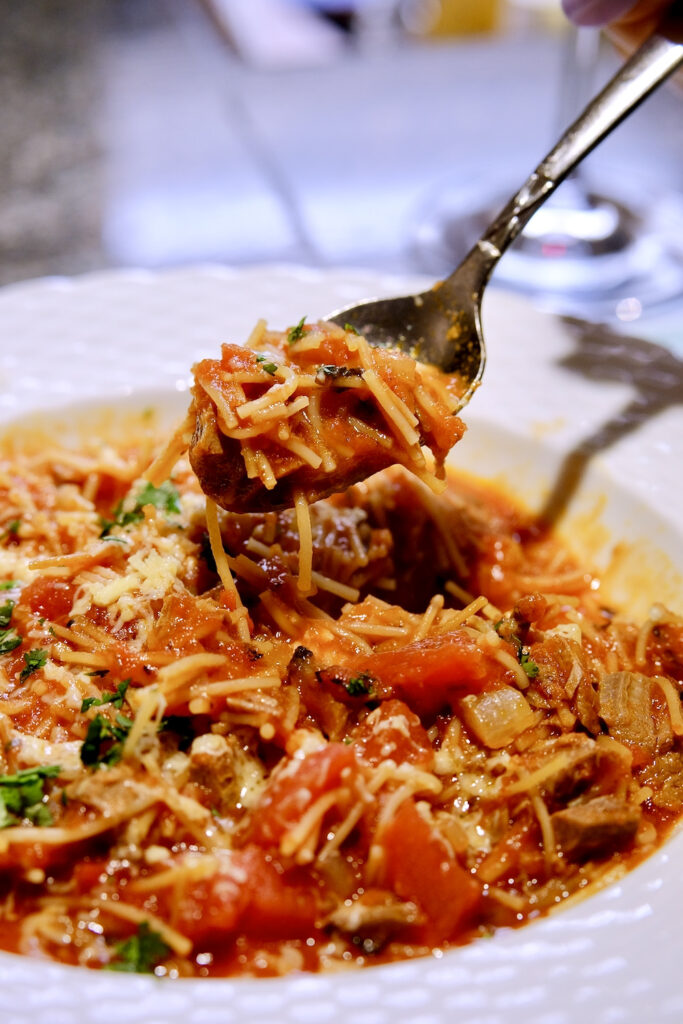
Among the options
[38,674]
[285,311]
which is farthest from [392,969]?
[285,311]

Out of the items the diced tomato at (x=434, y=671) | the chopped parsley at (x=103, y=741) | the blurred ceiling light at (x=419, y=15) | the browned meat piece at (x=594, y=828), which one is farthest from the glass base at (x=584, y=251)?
the blurred ceiling light at (x=419, y=15)

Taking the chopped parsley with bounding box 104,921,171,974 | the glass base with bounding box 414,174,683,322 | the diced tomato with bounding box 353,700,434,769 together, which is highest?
the glass base with bounding box 414,174,683,322

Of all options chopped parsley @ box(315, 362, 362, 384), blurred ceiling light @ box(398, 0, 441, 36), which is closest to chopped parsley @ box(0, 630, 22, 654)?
chopped parsley @ box(315, 362, 362, 384)

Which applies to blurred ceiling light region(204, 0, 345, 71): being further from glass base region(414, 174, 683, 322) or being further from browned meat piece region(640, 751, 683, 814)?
browned meat piece region(640, 751, 683, 814)

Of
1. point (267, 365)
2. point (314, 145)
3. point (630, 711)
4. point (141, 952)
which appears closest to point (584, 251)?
point (314, 145)

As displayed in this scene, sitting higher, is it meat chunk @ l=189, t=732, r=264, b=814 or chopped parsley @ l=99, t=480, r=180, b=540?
chopped parsley @ l=99, t=480, r=180, b=540

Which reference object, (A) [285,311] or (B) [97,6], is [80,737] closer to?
(A) [285,311]

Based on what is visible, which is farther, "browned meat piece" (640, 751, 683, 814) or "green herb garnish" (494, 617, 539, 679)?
"green herb garnish" (494, 617, 539, 679)
